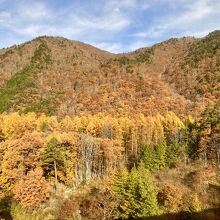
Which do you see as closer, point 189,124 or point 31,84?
point 189,124

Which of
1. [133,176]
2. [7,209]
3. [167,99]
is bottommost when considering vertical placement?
[7,209]

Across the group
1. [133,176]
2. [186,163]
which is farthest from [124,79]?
[133,176]

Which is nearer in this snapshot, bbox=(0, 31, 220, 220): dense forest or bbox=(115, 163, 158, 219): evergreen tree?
bbox=(115, 163, 158, 219): evergreen tree

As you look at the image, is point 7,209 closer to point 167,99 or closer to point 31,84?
point 167,99

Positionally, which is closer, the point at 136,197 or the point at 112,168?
the point at 136,197

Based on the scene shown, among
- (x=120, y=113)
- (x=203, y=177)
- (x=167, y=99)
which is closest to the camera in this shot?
(x=203, y=177)

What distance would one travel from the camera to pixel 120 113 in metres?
135

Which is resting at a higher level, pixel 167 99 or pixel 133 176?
pixel 167 99

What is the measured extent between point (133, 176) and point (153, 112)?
8506 cm

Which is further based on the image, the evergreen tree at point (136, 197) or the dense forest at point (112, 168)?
the dense forest at point (112, 168)

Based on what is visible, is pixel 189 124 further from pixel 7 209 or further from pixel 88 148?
pixel 7 209

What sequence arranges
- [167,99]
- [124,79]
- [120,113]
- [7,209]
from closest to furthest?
[7,209]
[120,113]
[167,99]
[124,79]

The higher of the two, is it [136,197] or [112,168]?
[136,197]

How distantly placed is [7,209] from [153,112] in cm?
8464
